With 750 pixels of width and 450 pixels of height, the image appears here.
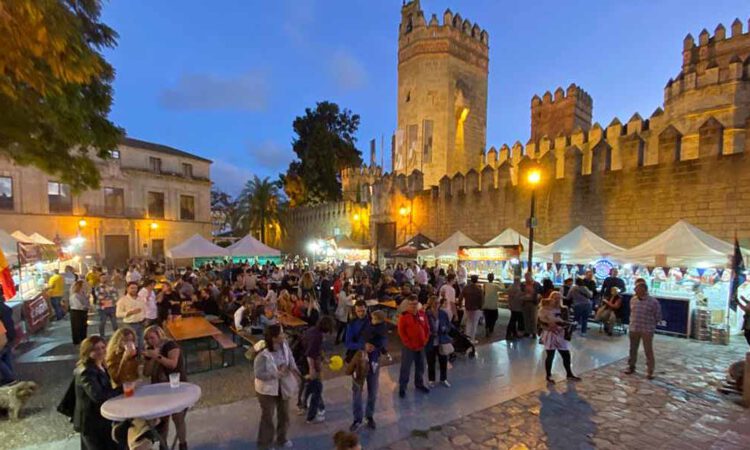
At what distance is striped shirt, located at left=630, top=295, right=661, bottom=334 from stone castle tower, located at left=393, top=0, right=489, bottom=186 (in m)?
22.4

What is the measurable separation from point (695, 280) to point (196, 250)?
55.2ft

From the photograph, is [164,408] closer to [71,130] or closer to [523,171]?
[71,130]

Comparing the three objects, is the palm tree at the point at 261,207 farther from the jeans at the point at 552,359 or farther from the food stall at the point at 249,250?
the jeans at the point at 552,359

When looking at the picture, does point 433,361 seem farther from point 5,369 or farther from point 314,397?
point 5,369

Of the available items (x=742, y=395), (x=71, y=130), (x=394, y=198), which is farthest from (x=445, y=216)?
(x=71, y=130)

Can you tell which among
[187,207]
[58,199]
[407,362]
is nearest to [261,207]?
[187,207]

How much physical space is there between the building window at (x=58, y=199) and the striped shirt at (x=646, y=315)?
33.8 metres

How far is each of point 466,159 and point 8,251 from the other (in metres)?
26.8

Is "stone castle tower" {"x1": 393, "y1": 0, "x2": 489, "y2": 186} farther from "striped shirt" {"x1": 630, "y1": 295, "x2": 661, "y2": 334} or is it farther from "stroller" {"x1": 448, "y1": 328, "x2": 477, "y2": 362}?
"striped shirt" {"x1": 630, "y1": 295, "x2": 661, "y2": 334}

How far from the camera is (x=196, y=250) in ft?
48.4

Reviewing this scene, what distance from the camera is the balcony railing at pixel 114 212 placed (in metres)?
27.5

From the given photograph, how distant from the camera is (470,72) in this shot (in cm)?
2934

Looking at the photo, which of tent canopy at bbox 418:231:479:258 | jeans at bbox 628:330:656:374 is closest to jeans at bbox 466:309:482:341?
jeans at bbox 628:330:656:374

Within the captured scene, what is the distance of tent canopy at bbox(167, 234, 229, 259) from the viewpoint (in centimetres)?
1455
